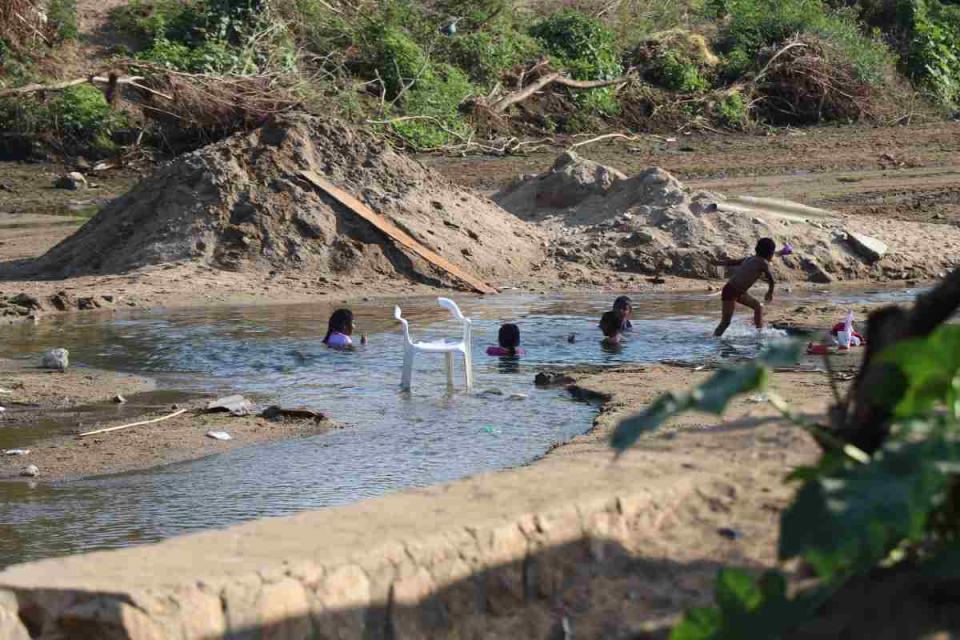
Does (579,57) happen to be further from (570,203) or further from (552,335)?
(552,335)

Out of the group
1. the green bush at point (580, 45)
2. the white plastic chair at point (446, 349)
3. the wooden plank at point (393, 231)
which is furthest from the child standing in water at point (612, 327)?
the green bush at point (580, 45)

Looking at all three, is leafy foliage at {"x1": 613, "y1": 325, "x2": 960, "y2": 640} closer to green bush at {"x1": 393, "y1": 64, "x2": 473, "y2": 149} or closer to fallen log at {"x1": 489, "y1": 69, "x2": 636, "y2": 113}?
green bush at {"x1": 393, "y1": 64, "x2": 473, "y2": 149}

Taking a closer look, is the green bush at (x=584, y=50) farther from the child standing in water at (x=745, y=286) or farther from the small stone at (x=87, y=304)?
the small stone at (x=87, y=304)

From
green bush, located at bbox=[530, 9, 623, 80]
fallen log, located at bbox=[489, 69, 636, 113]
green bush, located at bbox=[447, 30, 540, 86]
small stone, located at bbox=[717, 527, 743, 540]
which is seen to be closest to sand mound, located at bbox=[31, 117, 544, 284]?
fallen log, located at bbox=[489, 69, 636, 113]

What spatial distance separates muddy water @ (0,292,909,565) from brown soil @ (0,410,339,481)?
0.16 m

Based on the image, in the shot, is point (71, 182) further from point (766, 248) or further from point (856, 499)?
point (856, 499)

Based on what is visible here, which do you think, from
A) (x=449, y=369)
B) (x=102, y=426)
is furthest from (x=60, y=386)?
(x=449, y=369)

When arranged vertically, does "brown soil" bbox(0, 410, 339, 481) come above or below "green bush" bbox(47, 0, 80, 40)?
below

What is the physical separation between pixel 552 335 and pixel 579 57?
1448 centimetres

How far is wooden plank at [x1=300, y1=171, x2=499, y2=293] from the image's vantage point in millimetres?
14336

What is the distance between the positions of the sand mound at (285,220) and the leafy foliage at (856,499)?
1128 centimetres

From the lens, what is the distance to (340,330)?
35.3 feet

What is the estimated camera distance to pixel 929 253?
51.5 ft

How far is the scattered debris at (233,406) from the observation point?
327 inches
